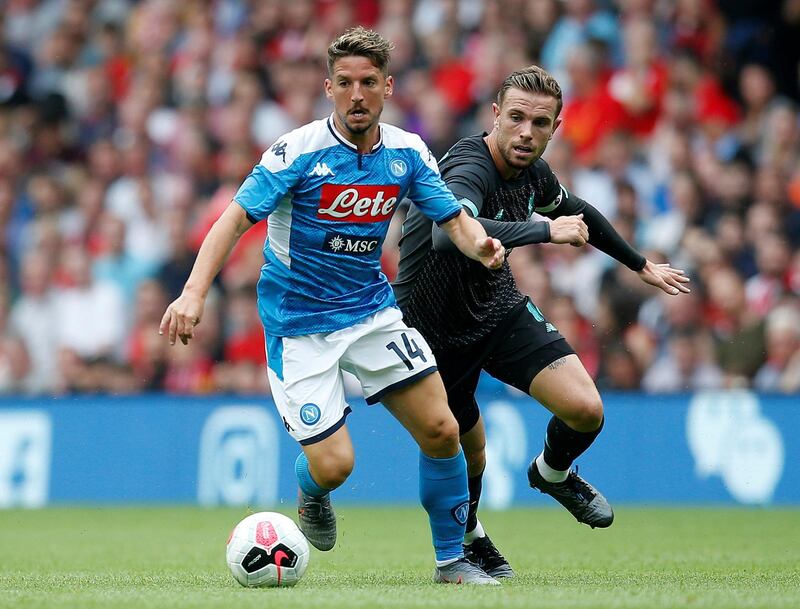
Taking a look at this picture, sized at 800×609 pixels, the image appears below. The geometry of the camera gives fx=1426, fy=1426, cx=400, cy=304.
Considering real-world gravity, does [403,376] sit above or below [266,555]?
above

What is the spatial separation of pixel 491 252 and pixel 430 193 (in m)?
0.49

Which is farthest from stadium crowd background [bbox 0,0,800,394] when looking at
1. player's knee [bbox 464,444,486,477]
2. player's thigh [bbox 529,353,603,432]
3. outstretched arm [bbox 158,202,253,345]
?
outstretched arm [bbox 158,202,253,345]

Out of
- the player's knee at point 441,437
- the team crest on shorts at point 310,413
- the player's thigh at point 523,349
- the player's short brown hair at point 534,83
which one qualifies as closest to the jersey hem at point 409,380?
the player's knee at point 441,437

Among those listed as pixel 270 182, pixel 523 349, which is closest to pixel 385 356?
pixel 523 349

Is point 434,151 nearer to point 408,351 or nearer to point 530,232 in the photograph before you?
point 408,351

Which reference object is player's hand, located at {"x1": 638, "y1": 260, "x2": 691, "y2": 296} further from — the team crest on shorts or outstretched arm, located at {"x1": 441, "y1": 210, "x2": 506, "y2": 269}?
the team crest on shorts

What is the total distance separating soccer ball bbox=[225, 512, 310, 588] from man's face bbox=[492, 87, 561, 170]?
→ 2.08 m

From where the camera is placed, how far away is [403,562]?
7.72m

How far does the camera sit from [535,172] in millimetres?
7172

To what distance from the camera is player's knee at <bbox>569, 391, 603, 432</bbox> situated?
22.5 ft

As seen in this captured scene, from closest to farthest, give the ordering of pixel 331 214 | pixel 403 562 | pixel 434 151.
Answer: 1. pixel 331 214
2. pixel 403 562
3. pixel 434 151

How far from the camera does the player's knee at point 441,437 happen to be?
6438 mm

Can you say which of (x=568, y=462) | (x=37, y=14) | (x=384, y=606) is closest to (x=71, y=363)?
(x=37, y=14)

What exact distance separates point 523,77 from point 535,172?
1.75ft
